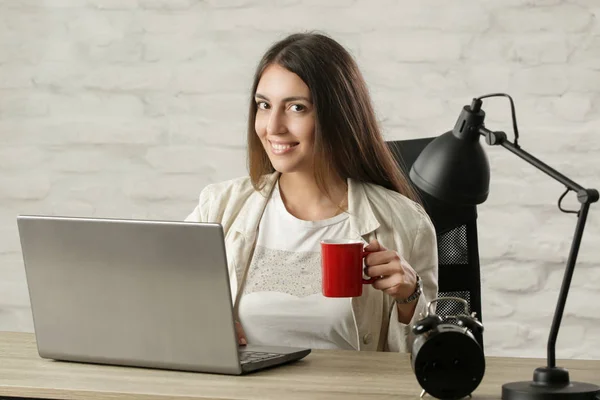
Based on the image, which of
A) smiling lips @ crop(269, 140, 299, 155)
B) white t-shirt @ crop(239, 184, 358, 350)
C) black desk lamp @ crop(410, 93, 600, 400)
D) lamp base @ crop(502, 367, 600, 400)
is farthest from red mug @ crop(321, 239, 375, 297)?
smiling lips @ crop(269, 140, 299, 155)

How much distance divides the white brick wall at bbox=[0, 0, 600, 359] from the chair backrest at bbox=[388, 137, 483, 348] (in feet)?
2.09

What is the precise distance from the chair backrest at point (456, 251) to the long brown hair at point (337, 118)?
79 millimetres

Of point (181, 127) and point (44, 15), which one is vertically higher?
point (44, 15)

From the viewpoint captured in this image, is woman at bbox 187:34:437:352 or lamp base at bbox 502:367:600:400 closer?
lamp base at bbox 502:367:600:400

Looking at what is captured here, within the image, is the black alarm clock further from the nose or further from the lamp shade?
the nose

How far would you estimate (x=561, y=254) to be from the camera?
2.79 meters

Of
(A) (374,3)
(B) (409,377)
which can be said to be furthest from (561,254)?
(B) (409,377)

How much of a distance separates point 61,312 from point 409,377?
587 mm

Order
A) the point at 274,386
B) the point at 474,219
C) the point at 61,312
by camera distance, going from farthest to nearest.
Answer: the point at 474,219 → the point at 61,312 → the point at 274,386

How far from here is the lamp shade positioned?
1421 millimetres

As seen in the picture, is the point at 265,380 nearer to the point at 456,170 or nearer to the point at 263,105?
the point at 456,170

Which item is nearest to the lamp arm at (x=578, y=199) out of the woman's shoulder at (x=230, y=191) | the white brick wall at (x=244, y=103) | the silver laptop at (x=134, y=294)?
the silver laptop at (x=134, y=294)

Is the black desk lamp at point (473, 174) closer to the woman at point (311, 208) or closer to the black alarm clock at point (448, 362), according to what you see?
the black alarm clock at point (448, 362)

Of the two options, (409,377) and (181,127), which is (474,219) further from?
(181,127)
